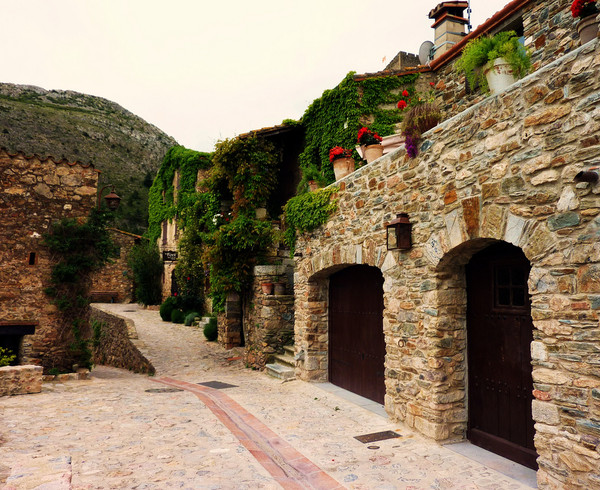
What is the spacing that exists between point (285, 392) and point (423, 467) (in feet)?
11.8

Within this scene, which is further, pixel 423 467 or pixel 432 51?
pixel 432 51

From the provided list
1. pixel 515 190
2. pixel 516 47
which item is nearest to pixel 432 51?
pixel 516 47

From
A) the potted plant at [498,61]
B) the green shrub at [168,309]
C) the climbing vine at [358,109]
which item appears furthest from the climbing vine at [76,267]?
the potted plant at [498,61]

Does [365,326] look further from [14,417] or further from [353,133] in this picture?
[14,417]

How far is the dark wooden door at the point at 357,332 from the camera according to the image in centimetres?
630

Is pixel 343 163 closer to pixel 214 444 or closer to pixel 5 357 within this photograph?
pixel 214 444

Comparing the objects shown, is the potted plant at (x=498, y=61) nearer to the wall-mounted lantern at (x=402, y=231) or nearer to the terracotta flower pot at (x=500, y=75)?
the terracotta flower pot at (x=500, y=75)

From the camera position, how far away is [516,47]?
404 centimetres

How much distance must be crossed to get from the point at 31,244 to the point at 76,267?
0.97 metres

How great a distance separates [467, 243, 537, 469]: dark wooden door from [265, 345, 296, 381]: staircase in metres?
4.16

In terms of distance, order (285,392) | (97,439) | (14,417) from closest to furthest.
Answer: (97,439) < (14,417) < (285,392)

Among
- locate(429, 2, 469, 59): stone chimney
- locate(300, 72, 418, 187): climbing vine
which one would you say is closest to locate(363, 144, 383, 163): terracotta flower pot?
locate(300, 72, 418, 187): climbing vine

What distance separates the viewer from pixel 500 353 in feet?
14.0

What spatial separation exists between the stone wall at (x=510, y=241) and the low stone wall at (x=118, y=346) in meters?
6.84
